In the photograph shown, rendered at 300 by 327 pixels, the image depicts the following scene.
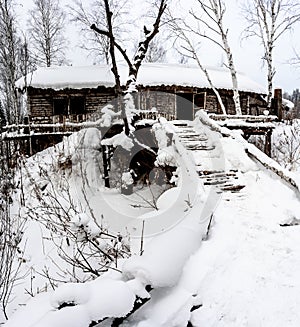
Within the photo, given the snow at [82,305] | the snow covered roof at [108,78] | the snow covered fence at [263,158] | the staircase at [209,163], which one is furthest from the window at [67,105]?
the snow at [82,305]

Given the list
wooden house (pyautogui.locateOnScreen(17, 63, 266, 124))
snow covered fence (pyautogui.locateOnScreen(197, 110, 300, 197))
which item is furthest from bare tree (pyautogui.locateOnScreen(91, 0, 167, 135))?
wooden house (pyautogui.locateOnScreen(17, 63, 266, 124))

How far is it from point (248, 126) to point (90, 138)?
643cm

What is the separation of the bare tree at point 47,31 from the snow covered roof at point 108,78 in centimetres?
612

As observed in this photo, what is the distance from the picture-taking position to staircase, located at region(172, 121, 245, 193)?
7772mm

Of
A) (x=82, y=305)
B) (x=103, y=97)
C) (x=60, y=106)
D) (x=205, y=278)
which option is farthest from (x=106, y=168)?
(x=82, y=305)

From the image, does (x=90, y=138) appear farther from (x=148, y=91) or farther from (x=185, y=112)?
(x=185, y=112)

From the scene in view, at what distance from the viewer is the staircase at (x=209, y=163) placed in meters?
7.77

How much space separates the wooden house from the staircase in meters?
6.44

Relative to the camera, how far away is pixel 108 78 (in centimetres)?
1764

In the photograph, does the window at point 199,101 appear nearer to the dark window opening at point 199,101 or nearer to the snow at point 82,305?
the dark window opening at point 199,101

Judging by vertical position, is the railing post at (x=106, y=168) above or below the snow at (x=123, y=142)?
below

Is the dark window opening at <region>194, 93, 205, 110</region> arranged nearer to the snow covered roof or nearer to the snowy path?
the snow covered roof

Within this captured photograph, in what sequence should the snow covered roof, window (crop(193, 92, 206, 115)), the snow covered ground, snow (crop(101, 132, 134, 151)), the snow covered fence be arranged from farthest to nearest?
window (crop(193, 92, 206, 115)) → the snow covered roof → snow (crop(101, 132, 134, 151)) → the snow covered fence → the snow covered ground

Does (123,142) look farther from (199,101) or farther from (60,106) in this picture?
(199,101)
